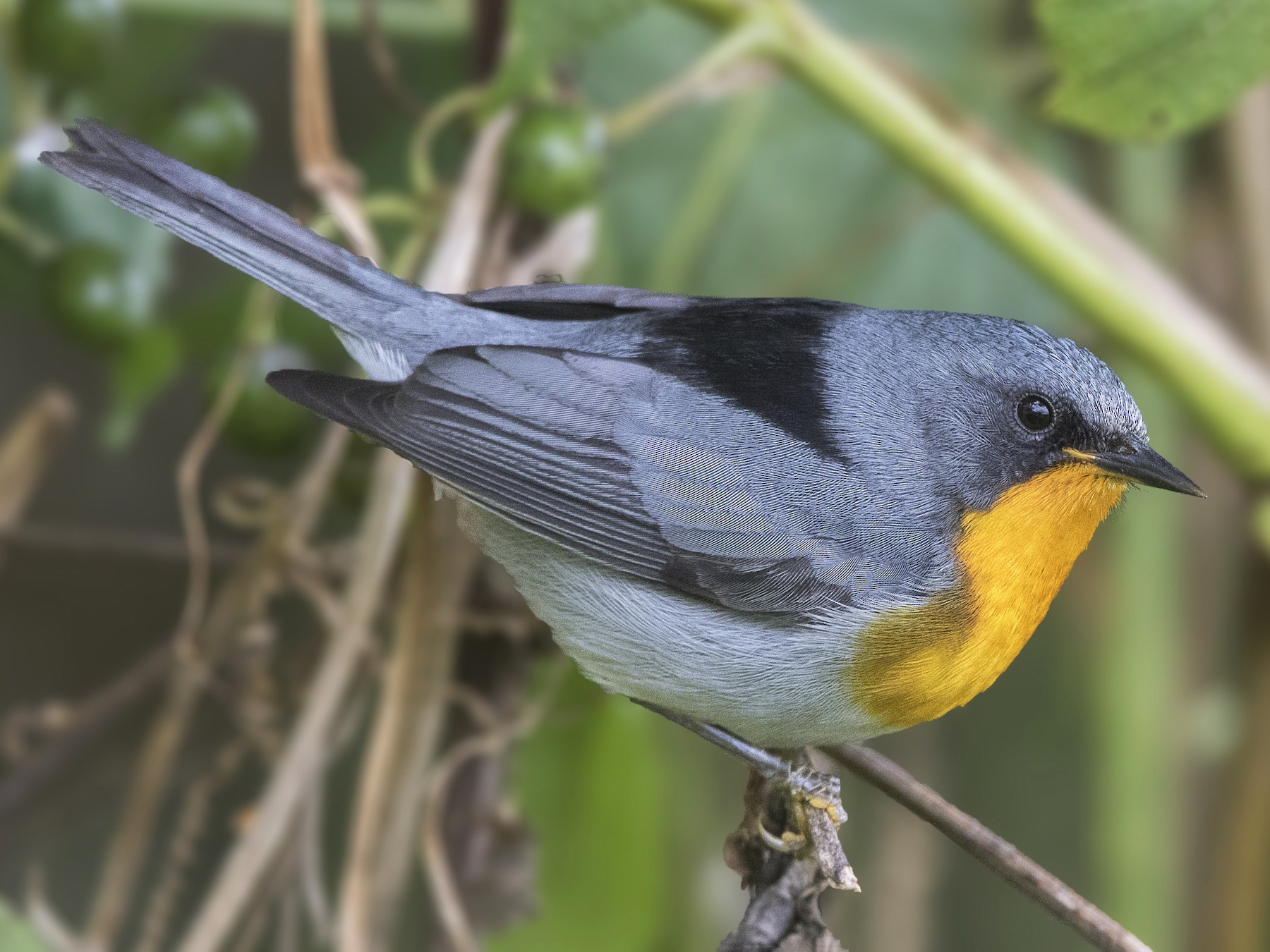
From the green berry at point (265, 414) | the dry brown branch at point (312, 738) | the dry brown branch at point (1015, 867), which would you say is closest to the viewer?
the dry brown branch at point (1015, 867)

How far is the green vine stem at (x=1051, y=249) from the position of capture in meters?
1.66

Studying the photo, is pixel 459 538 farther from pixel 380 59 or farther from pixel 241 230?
pixel 380 59

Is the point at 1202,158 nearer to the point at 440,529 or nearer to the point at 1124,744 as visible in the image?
the point at 1124,744

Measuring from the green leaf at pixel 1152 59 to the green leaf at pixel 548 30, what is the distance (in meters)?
0.46

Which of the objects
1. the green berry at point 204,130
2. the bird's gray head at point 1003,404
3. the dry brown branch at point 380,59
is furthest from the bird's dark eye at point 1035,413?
the green berry at point 204,130

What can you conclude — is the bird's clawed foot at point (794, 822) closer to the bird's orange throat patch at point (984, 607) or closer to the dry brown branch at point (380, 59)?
the bird's orange throat patch at point (984, 607)

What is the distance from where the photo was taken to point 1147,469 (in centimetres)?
119

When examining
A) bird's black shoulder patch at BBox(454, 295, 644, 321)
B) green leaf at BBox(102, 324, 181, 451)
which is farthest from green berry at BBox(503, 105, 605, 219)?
green leaf at BBox(102, 324, 181, 451)

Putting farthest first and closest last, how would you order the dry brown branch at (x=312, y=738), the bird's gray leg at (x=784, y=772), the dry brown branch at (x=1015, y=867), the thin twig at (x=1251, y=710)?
1. the thin twig at (x=1251, y=710)
2. the dry brown branch at (x=312, y=738)
3. the bird's gray leg at (x=784, y=772)
4. the dry brown branch at (x=1015, y=867)

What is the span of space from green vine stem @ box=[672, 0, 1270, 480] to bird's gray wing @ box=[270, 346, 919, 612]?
0.59m

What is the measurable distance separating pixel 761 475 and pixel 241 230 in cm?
52

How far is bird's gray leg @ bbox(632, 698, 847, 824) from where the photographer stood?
1152mm

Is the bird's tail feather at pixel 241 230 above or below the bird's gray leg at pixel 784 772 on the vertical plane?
above

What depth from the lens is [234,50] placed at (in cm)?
229
